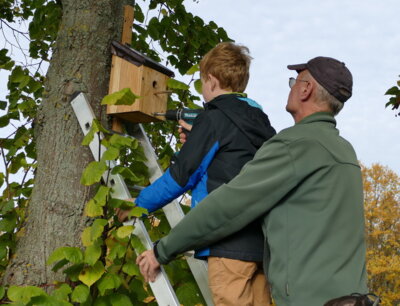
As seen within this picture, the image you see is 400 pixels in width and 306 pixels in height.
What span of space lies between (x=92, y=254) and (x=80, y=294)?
20 centimetres

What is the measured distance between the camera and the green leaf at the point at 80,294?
8.92 feet

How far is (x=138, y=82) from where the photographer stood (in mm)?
3371

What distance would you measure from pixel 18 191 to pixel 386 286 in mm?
19824

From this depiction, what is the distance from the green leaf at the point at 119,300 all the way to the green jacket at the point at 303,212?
0.82 m

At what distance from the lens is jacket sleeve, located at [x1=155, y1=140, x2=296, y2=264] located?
7.03 ft

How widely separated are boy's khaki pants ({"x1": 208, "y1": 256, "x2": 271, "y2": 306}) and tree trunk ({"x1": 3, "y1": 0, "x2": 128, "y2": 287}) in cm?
108

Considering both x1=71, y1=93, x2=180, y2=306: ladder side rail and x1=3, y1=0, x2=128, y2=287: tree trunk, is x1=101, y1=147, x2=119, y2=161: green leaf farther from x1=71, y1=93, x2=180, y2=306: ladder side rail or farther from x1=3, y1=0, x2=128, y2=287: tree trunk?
x1=3, y1=0, x2=128, y2=287: tree trunk

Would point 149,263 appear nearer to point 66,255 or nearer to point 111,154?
point 66,255

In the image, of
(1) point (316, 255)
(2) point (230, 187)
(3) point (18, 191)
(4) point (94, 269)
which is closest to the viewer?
(1) point (316, 255)

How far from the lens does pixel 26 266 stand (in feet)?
10.6

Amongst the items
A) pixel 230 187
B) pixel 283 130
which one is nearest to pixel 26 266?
pixel 230 187

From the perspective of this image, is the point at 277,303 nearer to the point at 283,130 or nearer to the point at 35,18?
the point at 283,130

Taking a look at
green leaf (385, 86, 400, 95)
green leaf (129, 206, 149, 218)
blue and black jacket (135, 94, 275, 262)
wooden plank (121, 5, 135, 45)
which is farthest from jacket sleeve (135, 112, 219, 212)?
green leaf (385, 86, 400, 95)

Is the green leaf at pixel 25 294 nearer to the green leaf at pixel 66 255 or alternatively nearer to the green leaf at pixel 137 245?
the green leaf at pixel 66 255
